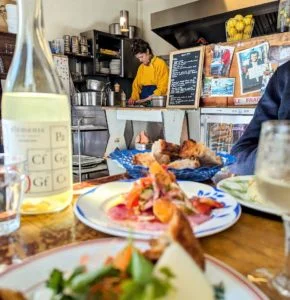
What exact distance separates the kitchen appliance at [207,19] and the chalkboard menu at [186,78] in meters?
0.79

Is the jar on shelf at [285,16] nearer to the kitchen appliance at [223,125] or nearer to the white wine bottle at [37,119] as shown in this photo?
the kitchen appliance at [223,125]

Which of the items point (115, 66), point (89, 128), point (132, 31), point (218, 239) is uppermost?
point (132, 31)

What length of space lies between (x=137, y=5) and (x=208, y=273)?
5.36 metres

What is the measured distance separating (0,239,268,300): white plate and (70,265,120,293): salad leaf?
0.27 feet

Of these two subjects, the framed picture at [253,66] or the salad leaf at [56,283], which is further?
the framed picture at [253,66]

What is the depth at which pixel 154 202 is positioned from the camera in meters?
0.50

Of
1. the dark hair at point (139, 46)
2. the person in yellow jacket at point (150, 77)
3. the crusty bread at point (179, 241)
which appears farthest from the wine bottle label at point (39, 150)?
the dark hair at point (139, 46)

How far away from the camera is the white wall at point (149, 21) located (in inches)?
183

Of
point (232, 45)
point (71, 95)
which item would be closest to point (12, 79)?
point (232, 45)

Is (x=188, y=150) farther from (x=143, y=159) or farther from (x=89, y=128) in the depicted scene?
(x=89, y=128)

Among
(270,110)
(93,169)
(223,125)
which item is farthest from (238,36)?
(93,169)

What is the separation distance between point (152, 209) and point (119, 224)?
0.22ft

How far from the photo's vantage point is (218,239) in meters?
0.45

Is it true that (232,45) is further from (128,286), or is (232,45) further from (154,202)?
(128,286)
